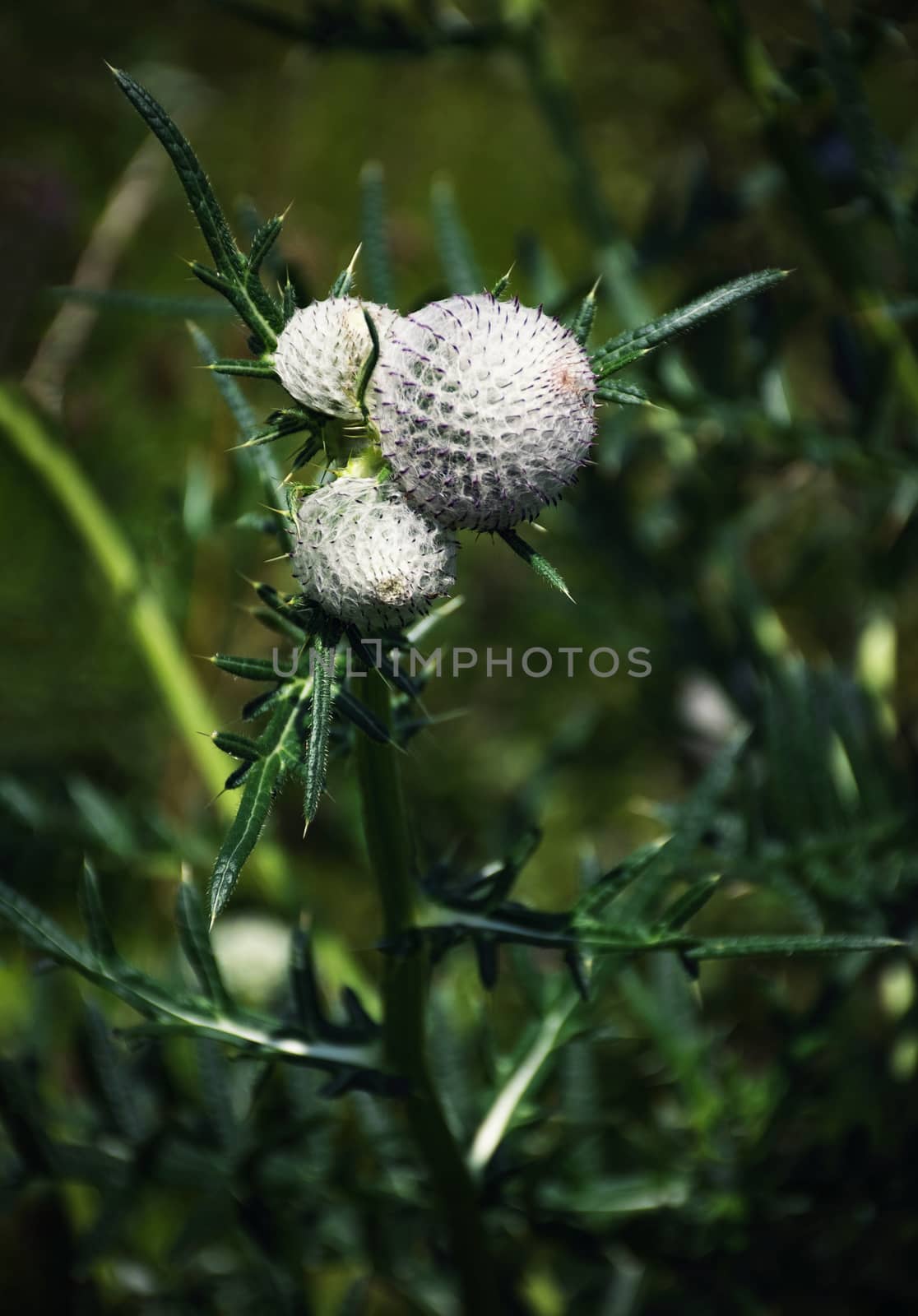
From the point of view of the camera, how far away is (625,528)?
2.32m

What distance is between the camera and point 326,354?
0.97 metres

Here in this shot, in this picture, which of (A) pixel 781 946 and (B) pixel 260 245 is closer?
(B) pixel 260 245

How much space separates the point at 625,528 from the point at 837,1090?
3.48 feet

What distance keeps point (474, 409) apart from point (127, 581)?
1.26 m

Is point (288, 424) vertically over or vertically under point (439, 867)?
over

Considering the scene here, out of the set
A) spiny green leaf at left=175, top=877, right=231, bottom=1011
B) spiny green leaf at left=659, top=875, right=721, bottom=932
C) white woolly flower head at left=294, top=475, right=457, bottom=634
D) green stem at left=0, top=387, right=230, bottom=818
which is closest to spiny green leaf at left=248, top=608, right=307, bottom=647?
white woolly flower head at left=294, top=475, right=457, bottom=634

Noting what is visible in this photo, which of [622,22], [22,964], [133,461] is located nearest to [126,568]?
[22,964]

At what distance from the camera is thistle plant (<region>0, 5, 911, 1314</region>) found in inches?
38.8

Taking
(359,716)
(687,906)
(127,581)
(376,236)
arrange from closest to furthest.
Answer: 1. (359,716)
2. (687,906)
3. (376,236)
4. (127,581)

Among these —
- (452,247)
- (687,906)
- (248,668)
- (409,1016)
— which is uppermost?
(452,247)

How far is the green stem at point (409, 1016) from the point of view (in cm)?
117

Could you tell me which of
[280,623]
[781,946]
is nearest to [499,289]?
[280,623]

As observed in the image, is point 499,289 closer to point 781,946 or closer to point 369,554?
point 369,554

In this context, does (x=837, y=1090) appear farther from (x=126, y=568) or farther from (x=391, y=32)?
(x=391, y=32)
